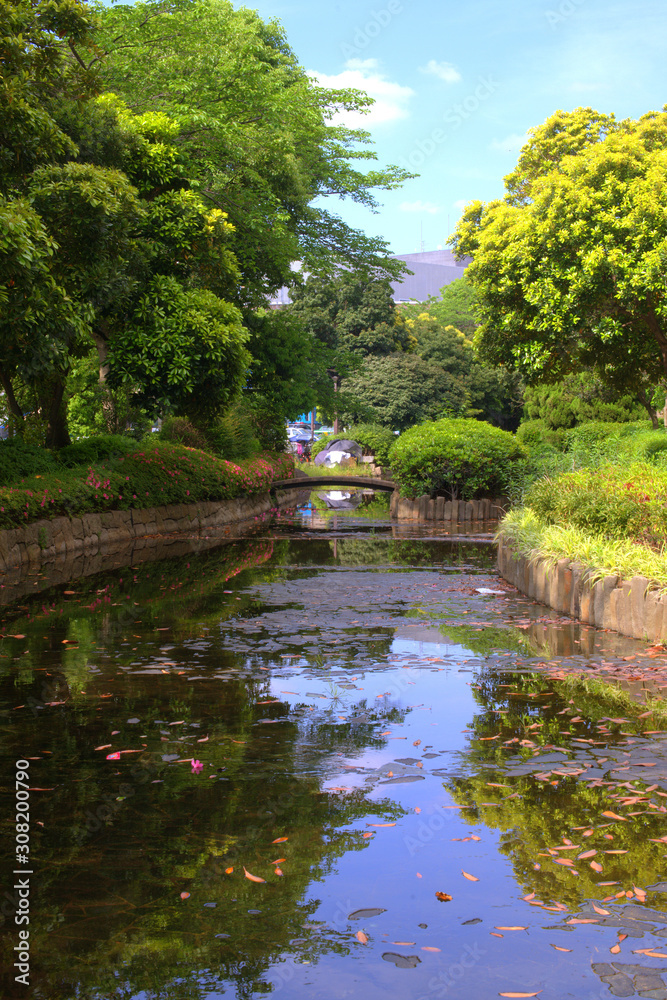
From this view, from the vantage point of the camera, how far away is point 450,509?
24359mm

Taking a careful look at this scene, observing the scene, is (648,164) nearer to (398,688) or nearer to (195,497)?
(195,497)

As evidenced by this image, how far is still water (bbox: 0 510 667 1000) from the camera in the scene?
303 centimetres

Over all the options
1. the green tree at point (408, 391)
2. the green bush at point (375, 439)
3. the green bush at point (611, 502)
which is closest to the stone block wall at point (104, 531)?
the green bush at point (611, 502)

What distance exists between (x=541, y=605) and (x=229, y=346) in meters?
9.28

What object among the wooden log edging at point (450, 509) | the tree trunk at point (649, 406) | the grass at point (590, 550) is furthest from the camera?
the tree trunk at point (649, 406)

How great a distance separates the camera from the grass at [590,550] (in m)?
8.35

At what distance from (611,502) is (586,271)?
1026 cm

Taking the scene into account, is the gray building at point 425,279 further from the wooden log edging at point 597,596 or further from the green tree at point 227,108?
the wooden log edging at point 597,596

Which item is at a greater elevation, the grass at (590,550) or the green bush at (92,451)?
the green bush at (92,451)

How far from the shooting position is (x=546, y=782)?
4.66 m

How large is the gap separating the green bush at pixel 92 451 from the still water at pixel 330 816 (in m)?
9.06

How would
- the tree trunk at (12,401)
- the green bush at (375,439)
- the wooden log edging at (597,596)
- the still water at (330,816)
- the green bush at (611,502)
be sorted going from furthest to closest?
the green bush at (375,439) → the tree trunk at (12,401) → the green bush at (611,502) → the wooden log edging at (597,596) → the still water at (330,816)

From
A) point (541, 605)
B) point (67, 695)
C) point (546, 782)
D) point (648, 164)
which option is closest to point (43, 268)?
point (67, 695)

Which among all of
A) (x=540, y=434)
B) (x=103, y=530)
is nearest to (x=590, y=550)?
(x=103, y=530)
